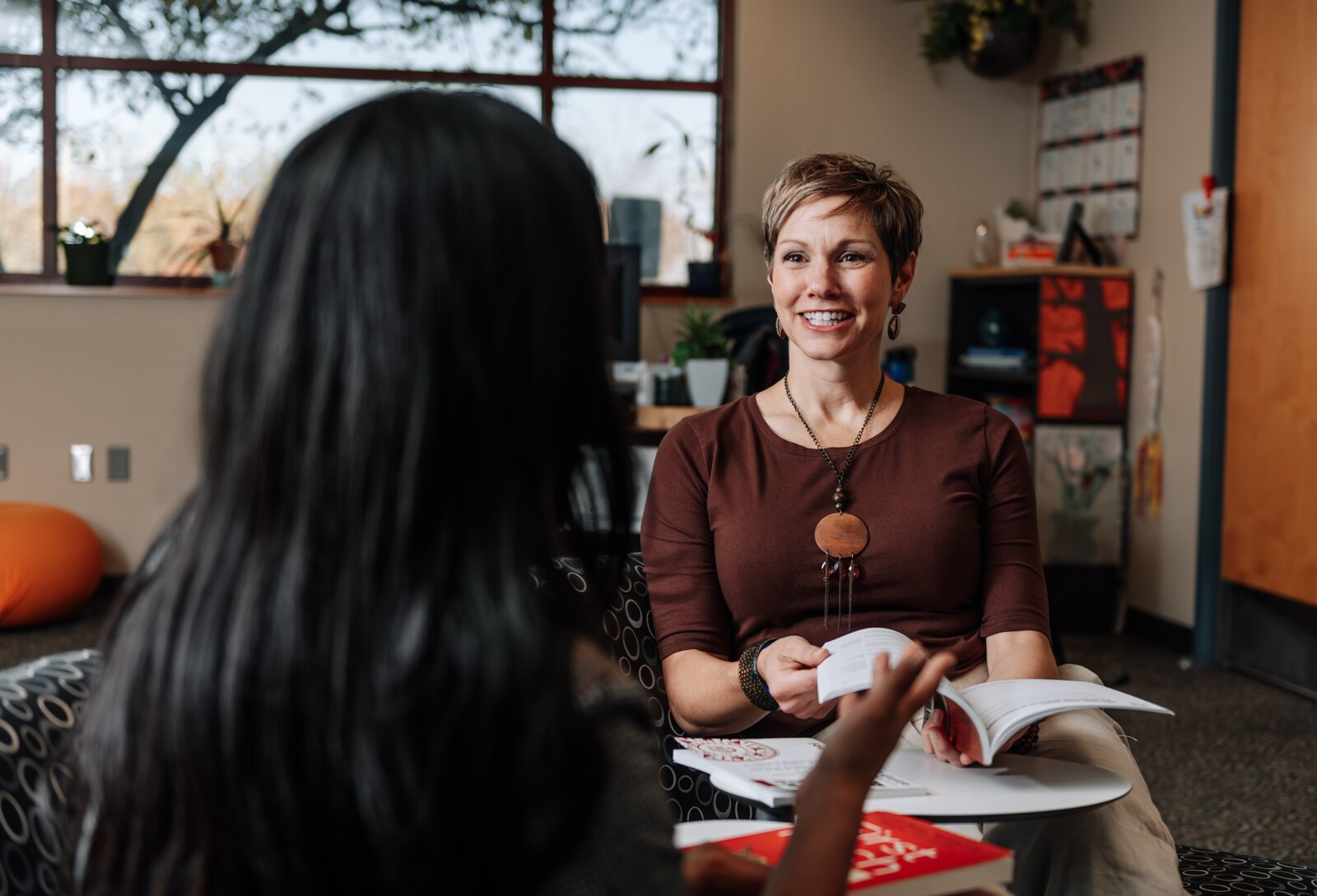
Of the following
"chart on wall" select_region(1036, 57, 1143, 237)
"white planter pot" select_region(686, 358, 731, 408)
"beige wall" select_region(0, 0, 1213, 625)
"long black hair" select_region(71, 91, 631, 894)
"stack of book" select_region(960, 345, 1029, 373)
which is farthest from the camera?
"stack of book" select_region(960, 345, 1029, 373)

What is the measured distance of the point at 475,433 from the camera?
0.69 m

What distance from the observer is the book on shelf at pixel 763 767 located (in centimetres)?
120

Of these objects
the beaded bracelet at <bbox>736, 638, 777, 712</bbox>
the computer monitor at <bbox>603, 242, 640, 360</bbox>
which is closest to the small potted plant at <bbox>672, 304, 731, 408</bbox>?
the computer monitor at <bbox>603, 242, 640, 360</bbox>

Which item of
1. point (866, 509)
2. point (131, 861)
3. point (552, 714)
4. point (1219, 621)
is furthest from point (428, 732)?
point (1219, 621)

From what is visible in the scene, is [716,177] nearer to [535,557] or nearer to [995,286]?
[995,286]

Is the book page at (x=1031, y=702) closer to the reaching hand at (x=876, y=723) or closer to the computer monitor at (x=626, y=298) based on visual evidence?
the reaching hand at (x=876, y=723)

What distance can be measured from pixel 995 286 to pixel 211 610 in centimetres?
474

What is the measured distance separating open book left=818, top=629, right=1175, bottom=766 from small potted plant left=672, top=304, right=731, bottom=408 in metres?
2.47

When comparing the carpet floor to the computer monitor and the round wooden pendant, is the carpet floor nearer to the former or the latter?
the round wooden pendant

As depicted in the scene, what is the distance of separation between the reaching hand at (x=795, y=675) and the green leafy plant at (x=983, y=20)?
158 inches

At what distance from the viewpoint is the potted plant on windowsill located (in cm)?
483

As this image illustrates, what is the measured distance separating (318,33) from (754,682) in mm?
4374

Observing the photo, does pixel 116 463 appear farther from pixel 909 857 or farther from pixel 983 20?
pixel 909 857

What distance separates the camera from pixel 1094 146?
4824 mm
